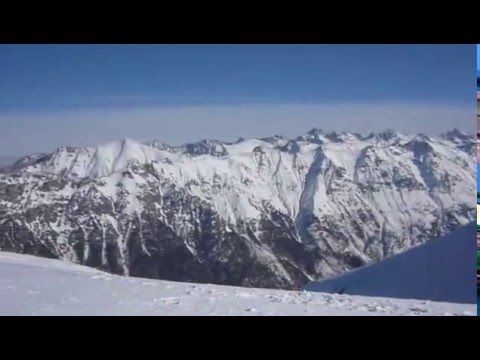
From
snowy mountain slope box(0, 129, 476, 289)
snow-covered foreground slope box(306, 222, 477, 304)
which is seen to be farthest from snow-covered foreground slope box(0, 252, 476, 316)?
snowy mountain slope box(0, 129, 476, 289)

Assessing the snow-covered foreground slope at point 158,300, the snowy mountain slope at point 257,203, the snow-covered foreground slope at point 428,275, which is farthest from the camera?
the snowy mountain slope at point 257,203

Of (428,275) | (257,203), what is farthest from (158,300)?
(428,275)

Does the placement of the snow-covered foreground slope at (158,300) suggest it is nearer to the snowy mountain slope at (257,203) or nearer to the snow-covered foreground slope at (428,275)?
the snow-covered foreground slope at (428,275)

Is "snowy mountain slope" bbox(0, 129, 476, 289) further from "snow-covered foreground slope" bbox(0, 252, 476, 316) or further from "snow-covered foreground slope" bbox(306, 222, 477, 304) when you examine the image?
"snow-covered foreground slope" bbox(0, 252, 476, 316)

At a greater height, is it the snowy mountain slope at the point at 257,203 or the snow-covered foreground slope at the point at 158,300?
the snowy mountain slope at the point at 257,203

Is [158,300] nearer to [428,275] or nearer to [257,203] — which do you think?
[257,203]

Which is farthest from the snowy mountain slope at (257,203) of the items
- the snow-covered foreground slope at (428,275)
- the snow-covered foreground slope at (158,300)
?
the snow-covered foreground slope at (158,300)
